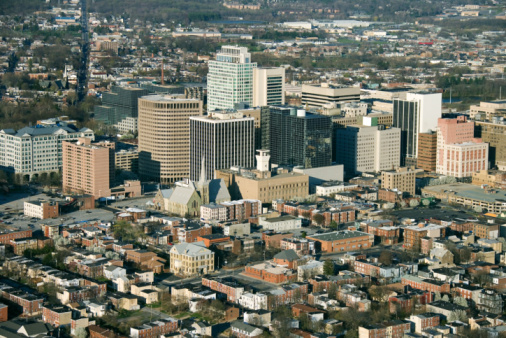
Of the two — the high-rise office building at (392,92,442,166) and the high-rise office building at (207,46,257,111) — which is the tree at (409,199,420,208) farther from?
the high-rise office building at (207,46,257,111)

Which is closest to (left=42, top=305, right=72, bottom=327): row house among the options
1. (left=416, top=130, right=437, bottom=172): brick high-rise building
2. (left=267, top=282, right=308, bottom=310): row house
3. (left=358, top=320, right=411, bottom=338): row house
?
(left=267, top=282, right=308, bottom=310): row house

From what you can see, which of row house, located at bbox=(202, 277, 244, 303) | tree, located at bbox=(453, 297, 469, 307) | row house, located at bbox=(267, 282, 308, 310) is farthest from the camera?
row house, located at bbox=(202, 277, 244, 303)

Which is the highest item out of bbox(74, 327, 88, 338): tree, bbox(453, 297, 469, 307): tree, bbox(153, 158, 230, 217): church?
bbox(153, 158, 230, 217): church

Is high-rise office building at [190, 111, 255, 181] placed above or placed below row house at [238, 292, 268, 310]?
above

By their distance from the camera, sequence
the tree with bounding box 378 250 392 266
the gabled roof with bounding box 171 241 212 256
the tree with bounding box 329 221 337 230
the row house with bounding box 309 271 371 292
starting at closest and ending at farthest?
the row house with bounding box 309 271 371 292 < the gabled roof with bounding box 171 241 212 256 < the tree with bounding box 378 250 392 266 < the tree with bounding box 329 221 337 230

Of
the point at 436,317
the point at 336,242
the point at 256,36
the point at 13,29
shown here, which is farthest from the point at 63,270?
the point at 256,36

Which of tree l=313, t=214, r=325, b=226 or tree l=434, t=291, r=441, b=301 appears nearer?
tree l=434, t=291, r=441, b=301

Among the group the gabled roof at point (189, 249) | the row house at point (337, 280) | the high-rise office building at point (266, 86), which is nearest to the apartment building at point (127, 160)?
the high-rise office building at point (266, 86)
